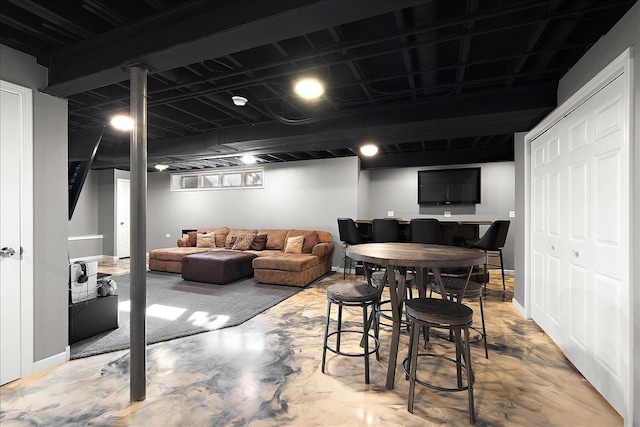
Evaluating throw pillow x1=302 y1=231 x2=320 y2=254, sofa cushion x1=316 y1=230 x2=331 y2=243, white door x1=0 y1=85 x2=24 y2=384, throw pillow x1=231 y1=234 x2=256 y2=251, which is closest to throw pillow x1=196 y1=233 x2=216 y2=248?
throw pillow x1=231 y1=234 x2=256 y2=251

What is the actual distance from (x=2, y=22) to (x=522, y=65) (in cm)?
397

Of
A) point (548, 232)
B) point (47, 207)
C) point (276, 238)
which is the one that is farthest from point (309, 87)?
point (276, 238)

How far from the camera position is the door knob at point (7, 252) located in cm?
209

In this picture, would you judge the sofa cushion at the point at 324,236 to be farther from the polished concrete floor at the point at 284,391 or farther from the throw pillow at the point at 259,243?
the polished concrete floor at the point at 284,391

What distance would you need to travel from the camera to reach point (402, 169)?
7.22 m

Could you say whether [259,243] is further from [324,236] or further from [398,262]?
[398,262]

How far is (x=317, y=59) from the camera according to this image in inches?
104

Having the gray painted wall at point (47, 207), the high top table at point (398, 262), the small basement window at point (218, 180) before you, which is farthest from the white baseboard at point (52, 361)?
the small basement window at point (218, 180)

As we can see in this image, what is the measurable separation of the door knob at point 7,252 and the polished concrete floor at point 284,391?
91 centimetres

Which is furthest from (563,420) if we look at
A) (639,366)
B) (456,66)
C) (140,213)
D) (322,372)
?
(140,213)

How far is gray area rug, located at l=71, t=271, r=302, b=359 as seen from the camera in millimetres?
2842

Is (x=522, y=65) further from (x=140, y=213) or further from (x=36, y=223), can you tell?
(x=36, y=223)

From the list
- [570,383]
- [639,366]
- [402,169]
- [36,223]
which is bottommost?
[570,383]

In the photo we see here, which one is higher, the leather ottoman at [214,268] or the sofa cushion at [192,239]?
the sofa cushion at [192,239]
